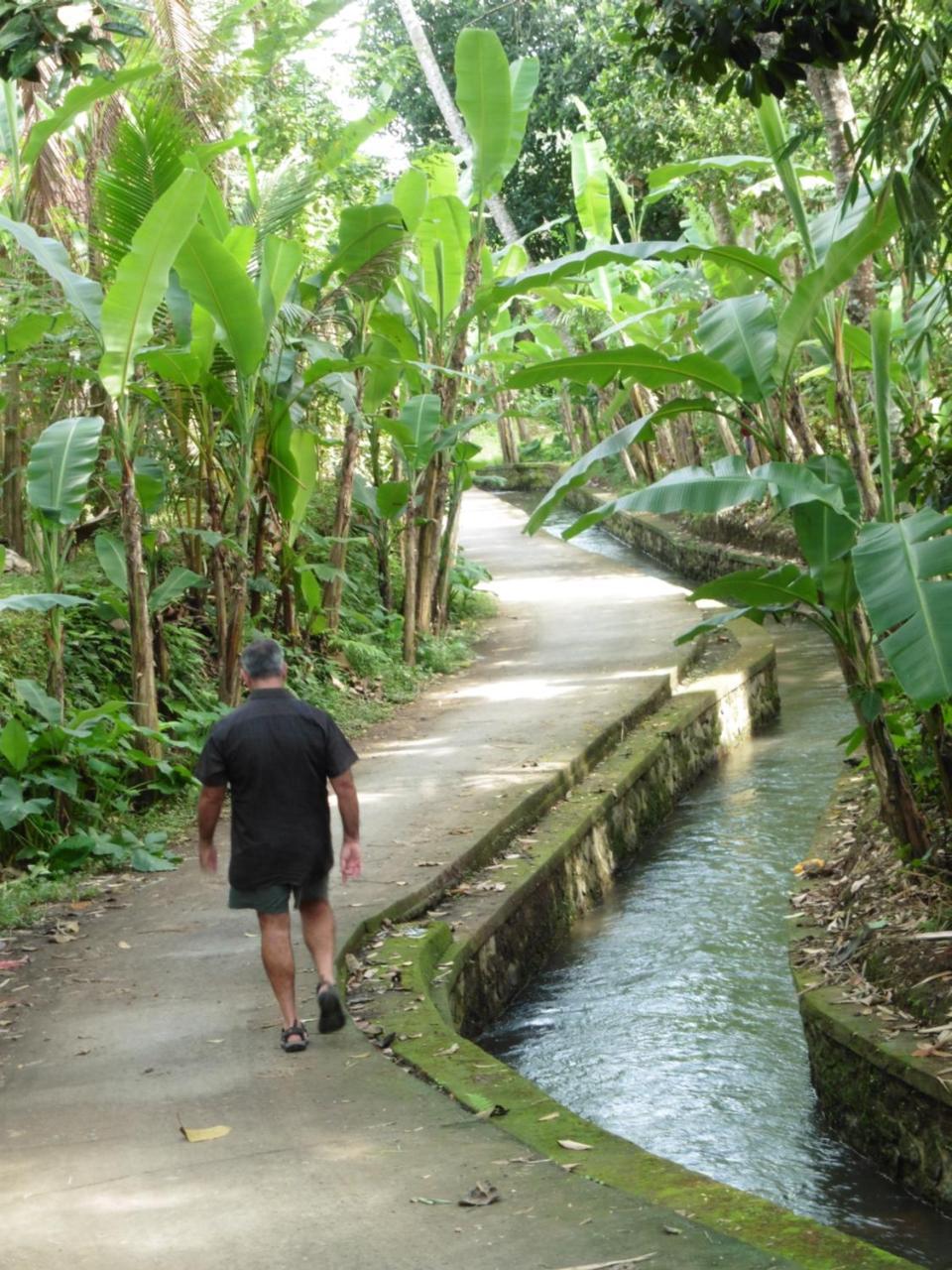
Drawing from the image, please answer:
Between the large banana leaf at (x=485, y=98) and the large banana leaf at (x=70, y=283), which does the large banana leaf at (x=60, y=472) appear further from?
the large banana leaf at (x=485, y=98)

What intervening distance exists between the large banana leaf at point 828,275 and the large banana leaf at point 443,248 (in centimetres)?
627

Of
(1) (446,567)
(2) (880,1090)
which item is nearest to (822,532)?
(2) (880,1090)

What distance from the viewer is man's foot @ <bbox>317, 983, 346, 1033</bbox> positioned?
17.8 feet

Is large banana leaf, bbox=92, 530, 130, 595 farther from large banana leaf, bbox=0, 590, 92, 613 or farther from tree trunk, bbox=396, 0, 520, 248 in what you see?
tree trunk, bbox=396, 0, 520, 248

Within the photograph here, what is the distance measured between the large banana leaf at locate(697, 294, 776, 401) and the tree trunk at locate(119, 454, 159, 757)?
339 centimetres

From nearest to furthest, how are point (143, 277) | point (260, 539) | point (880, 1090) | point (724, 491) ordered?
point (880, 1090) < point (724, 491) < point (143, 277) < point (260, 539)

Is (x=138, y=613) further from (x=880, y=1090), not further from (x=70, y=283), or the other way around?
(x=880, y=1090)

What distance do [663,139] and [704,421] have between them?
9.68m

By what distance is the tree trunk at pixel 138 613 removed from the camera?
832 centimetres

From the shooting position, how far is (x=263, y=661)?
5605 millimetres

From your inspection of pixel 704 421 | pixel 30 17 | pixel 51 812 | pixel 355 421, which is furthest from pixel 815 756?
pixel 704 421

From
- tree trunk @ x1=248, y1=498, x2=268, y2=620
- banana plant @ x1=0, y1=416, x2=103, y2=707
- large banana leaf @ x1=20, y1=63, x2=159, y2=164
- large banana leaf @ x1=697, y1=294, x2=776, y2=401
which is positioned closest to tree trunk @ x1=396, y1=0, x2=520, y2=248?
tree trunk @ x1=248, y1=498, x2=268, y2=620

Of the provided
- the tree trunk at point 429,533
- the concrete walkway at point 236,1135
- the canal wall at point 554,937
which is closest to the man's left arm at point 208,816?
the concrete walkway at point 236,1135

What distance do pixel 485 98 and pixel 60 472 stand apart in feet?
18.2
